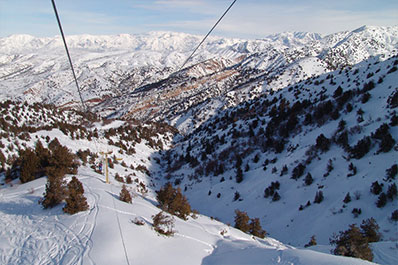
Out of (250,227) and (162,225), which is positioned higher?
(162,225)

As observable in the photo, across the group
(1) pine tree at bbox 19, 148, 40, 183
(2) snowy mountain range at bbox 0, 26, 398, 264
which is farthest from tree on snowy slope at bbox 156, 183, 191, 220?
(1) pine tree at bbox 19, 148, 40, 183

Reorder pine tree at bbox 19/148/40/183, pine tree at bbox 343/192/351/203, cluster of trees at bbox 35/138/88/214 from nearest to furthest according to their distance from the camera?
cluster of trees at bbox 35/138/88/214
pine tree at bbox 343/192/351/203
pine tree at bbox 19/148/40/183

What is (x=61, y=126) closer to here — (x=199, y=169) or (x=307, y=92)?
(x=199, y=169)

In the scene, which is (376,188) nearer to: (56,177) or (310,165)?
(310,165)

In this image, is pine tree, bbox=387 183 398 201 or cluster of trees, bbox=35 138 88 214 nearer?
cluster of trees, bbox=35 138 88 214

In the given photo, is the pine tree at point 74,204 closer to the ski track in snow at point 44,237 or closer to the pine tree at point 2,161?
the ski track in snow at point 44,237

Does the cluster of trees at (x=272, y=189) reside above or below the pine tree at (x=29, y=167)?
below

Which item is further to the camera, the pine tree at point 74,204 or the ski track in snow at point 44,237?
the pine tree at point 74,204

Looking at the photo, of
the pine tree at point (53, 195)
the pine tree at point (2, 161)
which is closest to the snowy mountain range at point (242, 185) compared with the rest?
the pine tree at point (2, 161)

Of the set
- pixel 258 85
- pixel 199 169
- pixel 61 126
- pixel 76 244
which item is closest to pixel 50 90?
pixel 258 85

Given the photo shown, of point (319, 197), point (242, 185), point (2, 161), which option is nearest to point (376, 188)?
point (319, 197)

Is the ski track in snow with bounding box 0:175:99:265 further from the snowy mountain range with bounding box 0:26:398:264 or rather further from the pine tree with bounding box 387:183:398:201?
the pine tree with bounding box 387:183:398:201

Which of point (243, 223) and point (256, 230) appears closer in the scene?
point (256, 230)
